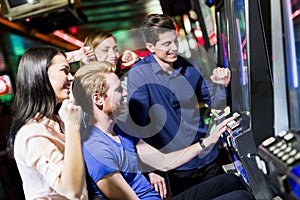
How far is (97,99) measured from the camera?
177 cm

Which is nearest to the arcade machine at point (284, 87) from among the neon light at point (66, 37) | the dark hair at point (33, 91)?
the dark hair at point (33, 91)

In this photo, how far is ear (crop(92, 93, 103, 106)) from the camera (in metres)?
1.76

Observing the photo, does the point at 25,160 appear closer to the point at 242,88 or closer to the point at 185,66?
the point at 242,88

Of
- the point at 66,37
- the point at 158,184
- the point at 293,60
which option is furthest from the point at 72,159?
the point at 66,37

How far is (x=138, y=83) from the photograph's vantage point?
2.27 metres

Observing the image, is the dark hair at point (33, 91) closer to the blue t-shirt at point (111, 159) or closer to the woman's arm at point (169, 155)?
the blue t-shirt at point (111, 159)

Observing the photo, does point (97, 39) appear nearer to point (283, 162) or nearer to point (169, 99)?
point (169, 99)

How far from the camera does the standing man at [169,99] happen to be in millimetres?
2266

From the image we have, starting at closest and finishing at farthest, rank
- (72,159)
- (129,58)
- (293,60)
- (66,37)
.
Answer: (293,60) < (72,159) < (129,58) < (66,37)

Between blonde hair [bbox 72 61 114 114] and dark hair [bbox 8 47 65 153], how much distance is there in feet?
0.35

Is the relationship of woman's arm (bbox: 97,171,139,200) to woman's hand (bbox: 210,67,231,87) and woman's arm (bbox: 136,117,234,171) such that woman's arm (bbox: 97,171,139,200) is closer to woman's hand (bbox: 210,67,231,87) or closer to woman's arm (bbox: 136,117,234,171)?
woman's arm (bbox: 136,117,234,171)

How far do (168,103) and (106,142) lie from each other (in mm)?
673

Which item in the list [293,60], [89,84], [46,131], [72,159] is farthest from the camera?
[89,84]

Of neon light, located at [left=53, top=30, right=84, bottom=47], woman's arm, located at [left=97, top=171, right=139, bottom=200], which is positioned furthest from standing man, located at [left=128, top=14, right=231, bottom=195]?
neon light, located at [left=53, top=30, right=84, bottom=47]
